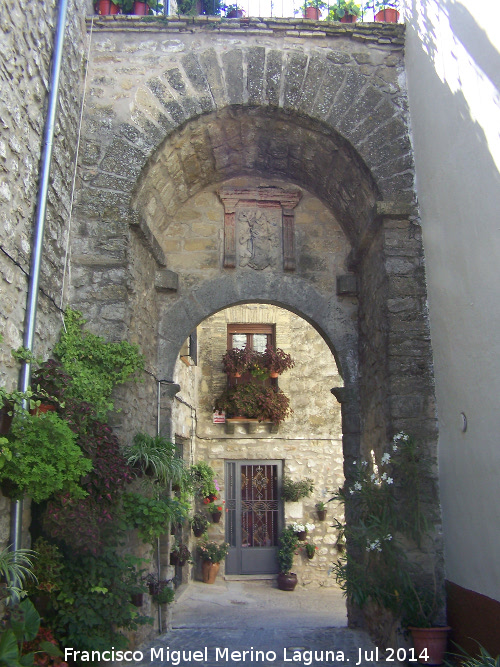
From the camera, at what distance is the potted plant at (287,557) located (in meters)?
8.54

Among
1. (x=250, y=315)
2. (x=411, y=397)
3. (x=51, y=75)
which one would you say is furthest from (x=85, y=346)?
(x=250, y=315)

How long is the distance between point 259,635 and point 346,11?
5376 mm

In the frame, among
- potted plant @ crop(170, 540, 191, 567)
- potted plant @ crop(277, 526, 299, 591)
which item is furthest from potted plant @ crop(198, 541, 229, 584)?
potted plant @ crop(170, 540, 191, 567)

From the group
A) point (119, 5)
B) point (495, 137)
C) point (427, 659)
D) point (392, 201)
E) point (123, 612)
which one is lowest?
point (427, 659)

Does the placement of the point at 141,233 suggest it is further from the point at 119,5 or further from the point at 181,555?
the point at 181,555

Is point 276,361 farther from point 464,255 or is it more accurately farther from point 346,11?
point 464,255

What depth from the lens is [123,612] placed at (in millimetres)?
3551

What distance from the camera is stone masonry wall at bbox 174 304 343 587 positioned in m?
9.19

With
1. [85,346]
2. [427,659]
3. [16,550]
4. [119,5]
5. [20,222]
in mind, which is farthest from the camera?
[119,5]

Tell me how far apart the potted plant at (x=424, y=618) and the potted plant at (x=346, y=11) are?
14.7 ft

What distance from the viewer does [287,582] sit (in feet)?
28.0

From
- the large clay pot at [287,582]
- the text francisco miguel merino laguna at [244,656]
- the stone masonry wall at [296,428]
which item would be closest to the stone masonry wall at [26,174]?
the text francisco miguel merino laguna at [244,656]

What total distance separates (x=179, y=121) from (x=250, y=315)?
17.6 ft

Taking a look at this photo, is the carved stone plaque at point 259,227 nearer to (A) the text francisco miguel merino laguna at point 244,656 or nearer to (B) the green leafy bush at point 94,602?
(B) the green leafy bush at point 94,602
